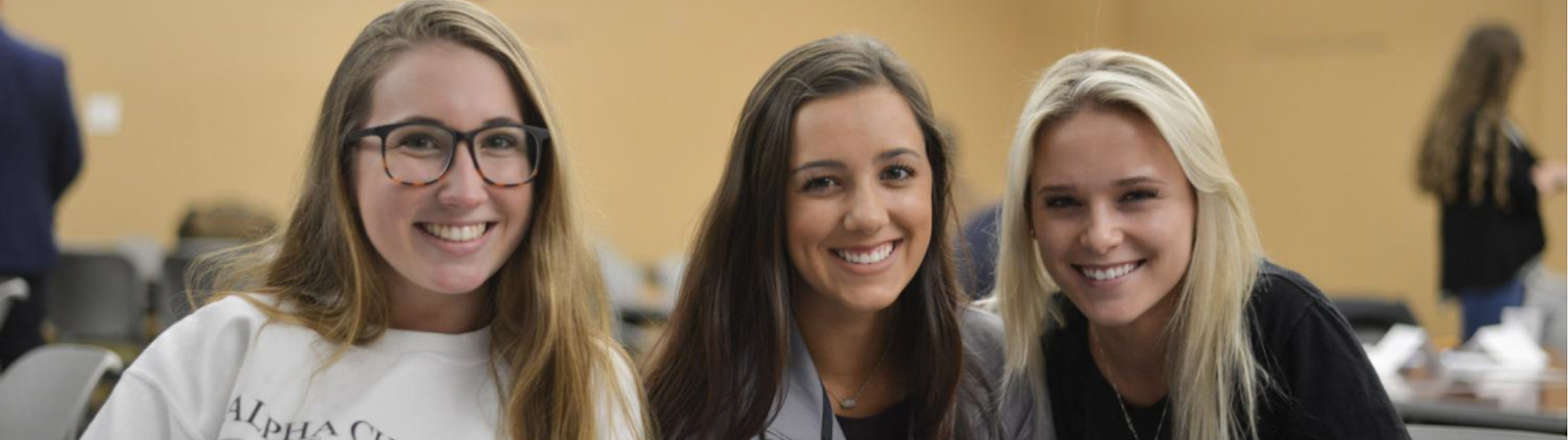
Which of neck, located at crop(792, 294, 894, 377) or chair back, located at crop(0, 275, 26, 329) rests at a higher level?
neck, located at crop(792, 294, 894, 377)

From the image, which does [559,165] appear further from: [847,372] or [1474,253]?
[1474,253]

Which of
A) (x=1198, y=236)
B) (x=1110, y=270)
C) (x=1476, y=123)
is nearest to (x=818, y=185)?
(x=1110, y=270)

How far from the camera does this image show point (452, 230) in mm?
1530

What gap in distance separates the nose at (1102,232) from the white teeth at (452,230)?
74 centimetres

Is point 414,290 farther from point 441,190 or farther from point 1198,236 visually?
point 1198,236

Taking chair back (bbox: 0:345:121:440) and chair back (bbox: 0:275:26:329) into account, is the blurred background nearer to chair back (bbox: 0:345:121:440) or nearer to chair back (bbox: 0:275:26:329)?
chair back (bbox: 0:275:26:329)

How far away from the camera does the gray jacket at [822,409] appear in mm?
1812

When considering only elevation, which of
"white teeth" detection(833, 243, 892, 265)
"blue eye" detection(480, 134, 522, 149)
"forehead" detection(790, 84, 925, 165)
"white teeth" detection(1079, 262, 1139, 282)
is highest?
"forehead" detection(790, 84, 925, 165)

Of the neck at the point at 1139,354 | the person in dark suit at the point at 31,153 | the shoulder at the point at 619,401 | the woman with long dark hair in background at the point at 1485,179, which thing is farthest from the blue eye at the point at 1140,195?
the woman with long dark hair in background at the point at 1485,179

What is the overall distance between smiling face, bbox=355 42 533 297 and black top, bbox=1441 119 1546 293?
3.76 meters

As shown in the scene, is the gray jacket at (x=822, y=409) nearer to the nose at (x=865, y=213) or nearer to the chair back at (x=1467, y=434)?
the nose at (x=865, y=213)

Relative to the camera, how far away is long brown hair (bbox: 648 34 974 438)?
177cm

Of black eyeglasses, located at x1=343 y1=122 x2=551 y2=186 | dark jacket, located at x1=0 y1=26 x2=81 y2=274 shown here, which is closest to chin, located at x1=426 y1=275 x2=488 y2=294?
black eyeglasses, located at x1=343 y1=122 x2=551 y2=186

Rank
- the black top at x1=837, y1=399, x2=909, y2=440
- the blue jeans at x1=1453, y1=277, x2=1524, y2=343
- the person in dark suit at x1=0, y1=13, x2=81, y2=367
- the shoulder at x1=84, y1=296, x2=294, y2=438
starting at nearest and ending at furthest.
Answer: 1. the shoulder at x1=84, y1=296, x2=294, y2=438
2. the black top at x1=837, y1=399, x2=909, y2=440
3. the person in dark suit at x1=0, y1=13, x2=81, y2=367
4. the blue jeans at x1=1453, y1=277, x2=1524, y2=343
